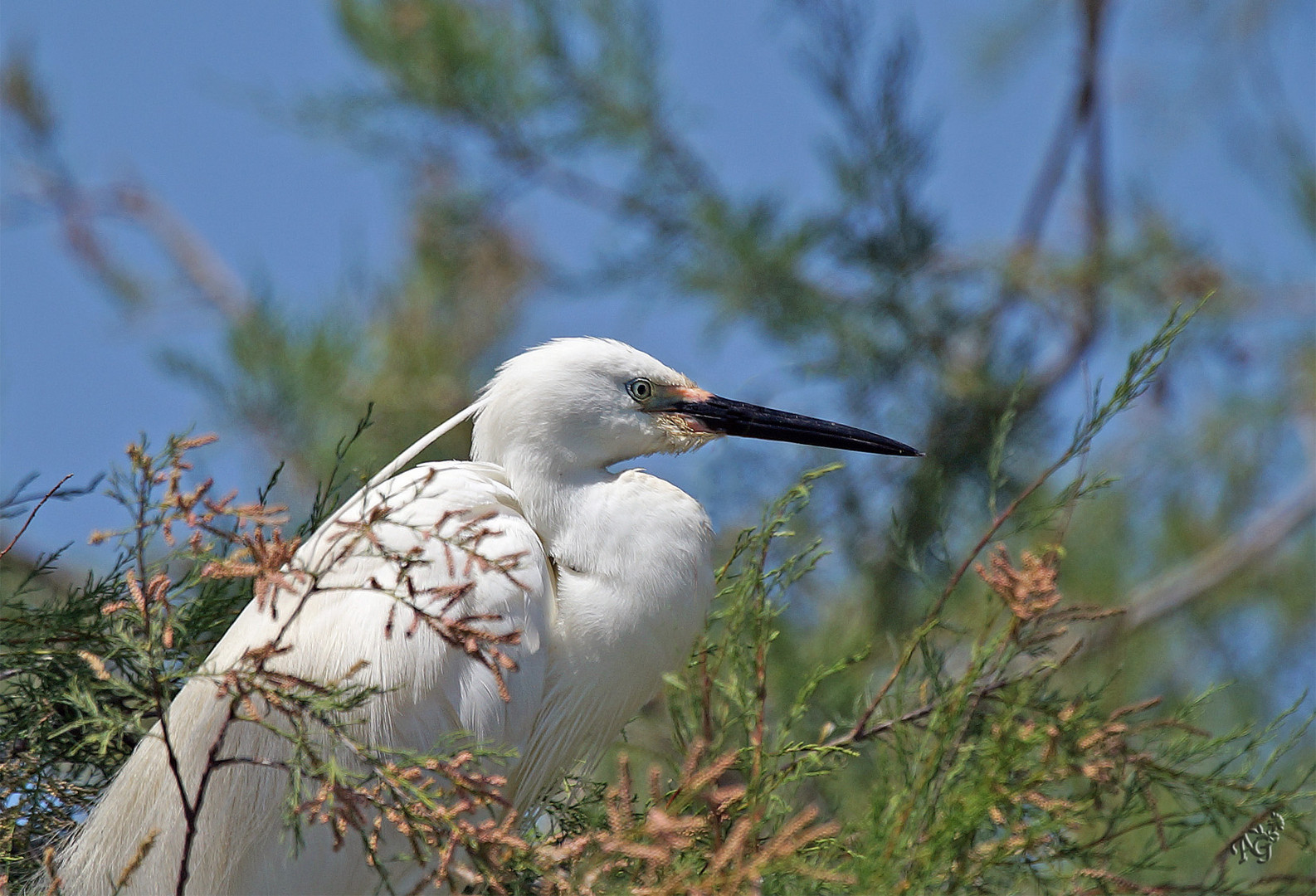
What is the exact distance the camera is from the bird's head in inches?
75.1

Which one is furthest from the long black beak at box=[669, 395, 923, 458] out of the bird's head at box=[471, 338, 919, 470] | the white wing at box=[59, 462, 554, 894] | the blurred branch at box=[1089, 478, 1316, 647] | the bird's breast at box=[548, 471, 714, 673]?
the blurred branch at box=[1089, 478, 1316, 647]

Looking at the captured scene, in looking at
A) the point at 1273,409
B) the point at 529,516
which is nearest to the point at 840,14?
the point at 1273,409

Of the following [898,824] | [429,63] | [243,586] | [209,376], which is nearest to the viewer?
[898,824]

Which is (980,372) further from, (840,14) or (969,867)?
(969,867)

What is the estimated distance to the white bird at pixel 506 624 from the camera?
66.7 inches

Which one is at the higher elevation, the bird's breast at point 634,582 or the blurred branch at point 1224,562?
the blurred branch at point 1224,562

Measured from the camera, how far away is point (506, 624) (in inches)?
66.4

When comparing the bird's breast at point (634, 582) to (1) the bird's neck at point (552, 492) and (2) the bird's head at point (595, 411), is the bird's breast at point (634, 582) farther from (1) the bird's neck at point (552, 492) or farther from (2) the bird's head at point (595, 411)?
(2) the bird's head at point (595, 411)

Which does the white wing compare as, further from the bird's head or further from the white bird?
the bird's head

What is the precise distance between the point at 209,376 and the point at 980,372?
2.07 meters

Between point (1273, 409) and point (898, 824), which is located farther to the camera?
point (1273, 409)

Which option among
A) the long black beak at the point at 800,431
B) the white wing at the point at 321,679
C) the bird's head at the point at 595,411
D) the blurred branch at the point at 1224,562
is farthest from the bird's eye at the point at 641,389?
the blurred branch at the point at 1224,562

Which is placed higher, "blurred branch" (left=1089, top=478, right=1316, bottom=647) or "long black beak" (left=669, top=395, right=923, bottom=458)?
"blurred branch" (left=1089, top=478, right=1316, bottom=647)

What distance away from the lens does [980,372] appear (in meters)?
3.33
